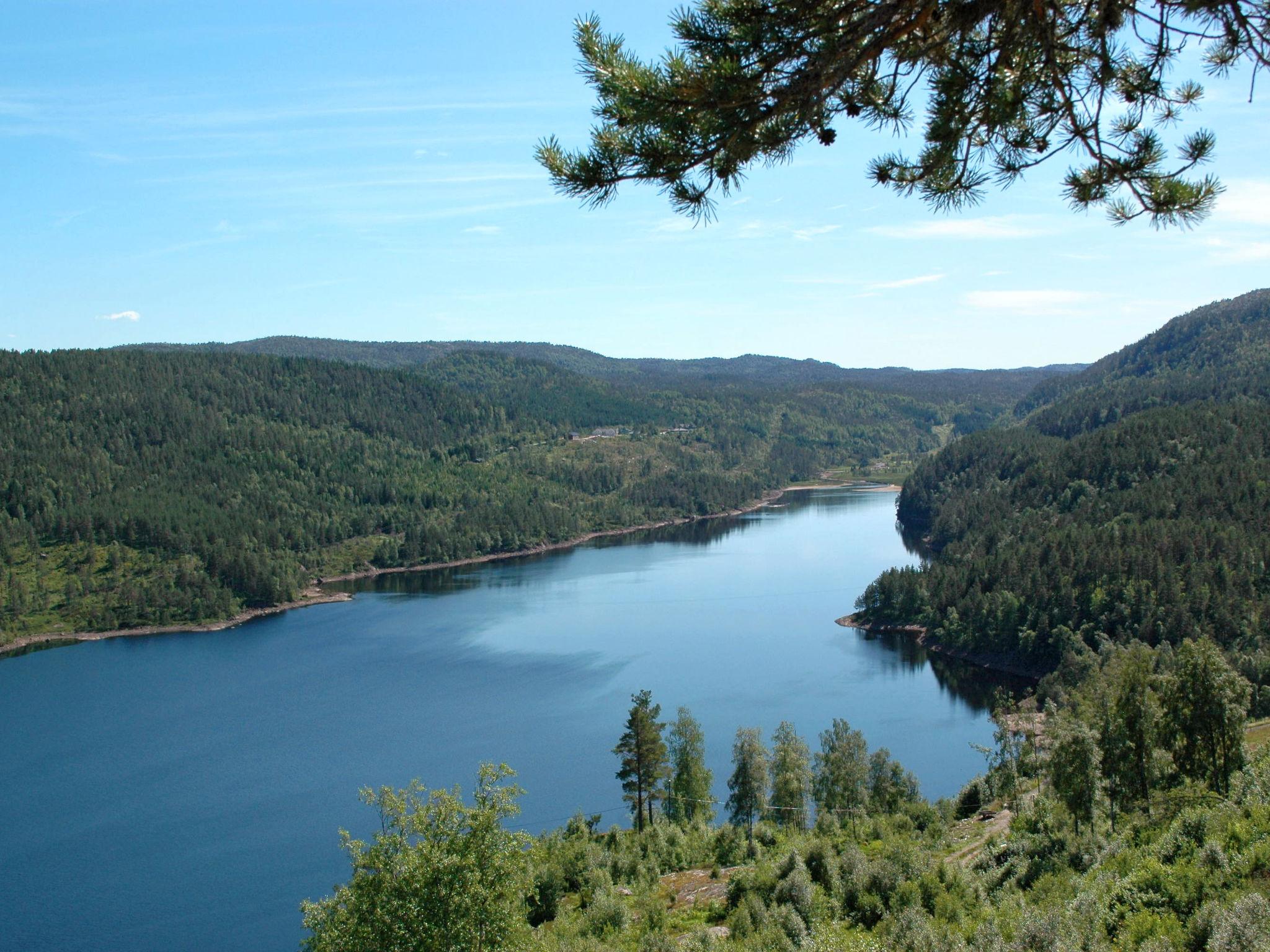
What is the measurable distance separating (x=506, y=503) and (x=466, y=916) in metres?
99.1

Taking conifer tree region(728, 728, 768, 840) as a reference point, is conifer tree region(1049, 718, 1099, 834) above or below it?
above

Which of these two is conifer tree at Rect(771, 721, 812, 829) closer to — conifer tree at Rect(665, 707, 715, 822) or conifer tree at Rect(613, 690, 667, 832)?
conifer tree at Rect(665, 707, 715, 822)

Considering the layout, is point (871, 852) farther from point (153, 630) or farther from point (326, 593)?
point (326, 593)

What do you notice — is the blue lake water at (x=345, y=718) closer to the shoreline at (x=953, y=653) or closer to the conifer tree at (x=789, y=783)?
the shoreline at (x=953, y=653)

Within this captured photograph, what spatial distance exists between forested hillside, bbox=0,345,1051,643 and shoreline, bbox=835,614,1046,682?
4567 centimetres

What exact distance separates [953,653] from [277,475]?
7945cm

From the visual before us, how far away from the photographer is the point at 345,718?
A: 4434 centimetres

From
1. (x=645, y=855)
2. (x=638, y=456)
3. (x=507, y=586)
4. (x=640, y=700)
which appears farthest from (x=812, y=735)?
(x=638, y=456)

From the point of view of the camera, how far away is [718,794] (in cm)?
3378

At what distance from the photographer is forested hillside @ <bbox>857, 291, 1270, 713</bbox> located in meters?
47.2

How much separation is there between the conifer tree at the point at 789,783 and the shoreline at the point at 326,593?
51306 millimetres

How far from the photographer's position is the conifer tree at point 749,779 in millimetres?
28797

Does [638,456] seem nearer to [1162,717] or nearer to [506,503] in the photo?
[506,503]

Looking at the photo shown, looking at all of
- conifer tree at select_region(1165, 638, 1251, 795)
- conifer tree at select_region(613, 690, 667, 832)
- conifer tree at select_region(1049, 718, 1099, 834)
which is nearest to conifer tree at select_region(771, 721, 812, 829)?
conifer tree at select_region(613, 690, 667, 832)
